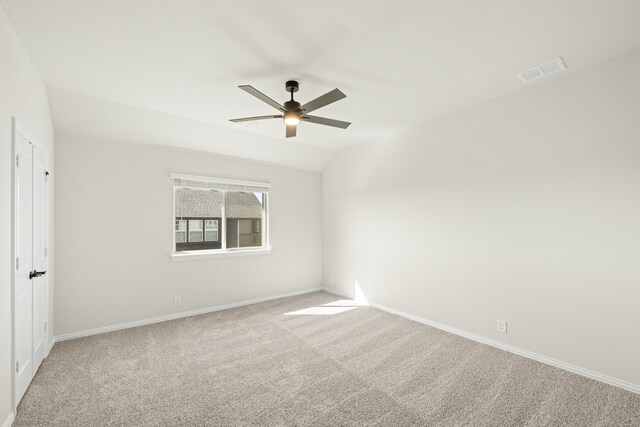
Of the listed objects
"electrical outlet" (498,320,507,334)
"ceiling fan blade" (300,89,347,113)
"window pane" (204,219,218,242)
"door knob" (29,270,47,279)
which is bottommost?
"electrical outlet" (498,320,507,334)

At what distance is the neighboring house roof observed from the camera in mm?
4223

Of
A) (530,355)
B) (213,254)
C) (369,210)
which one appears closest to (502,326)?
(530,355)

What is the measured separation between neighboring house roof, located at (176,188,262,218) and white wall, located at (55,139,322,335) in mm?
226

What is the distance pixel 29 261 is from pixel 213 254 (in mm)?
2162

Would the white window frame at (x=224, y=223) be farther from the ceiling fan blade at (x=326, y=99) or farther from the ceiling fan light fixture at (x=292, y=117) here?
the ceiling fan blade at (x=326, y=99)

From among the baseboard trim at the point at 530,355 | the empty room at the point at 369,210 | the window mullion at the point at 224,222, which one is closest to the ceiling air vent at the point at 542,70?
the empty room at the point at 369,210

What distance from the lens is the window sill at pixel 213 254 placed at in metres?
4.04

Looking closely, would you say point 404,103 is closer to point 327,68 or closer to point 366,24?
point 327,68

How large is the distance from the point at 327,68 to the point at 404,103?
3.85 ft

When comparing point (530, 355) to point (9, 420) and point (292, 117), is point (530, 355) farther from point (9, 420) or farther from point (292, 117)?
point (9, 420)

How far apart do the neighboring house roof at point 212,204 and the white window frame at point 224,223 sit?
10 cm

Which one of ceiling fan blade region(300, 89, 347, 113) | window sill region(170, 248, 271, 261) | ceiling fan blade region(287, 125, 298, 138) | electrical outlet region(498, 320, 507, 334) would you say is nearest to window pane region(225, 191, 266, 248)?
window sill region(170, 248, 271, 261)

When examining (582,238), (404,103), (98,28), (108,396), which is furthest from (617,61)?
(108,396)

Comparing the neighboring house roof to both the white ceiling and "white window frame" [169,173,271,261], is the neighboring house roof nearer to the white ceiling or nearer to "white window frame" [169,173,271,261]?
"white window frame" [169,173,271,261]
